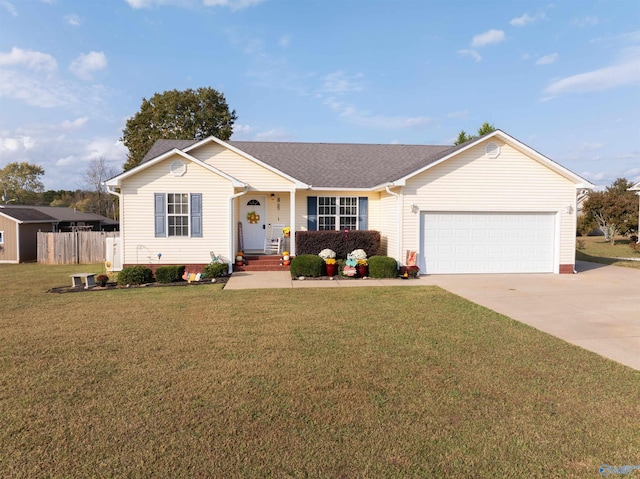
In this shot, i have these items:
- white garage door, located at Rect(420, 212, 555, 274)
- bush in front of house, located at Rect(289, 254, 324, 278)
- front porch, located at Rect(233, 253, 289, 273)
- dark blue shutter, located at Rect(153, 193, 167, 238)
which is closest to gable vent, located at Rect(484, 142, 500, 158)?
white garage door, located at Rect(420, 212, 555, 274)

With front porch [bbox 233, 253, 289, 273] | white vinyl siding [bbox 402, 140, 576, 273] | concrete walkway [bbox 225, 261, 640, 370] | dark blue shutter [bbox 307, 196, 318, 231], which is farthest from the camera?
dark blue shutter [bbox 307, 196, 318, 231]

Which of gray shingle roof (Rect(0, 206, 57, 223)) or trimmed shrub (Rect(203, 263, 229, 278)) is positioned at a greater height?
gray shingle roof (Rect(0, 206, 57, 223))

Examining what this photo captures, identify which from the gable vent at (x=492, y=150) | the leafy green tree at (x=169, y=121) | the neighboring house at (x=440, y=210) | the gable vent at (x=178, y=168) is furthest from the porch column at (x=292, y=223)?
the leafy green tree at (x=169, y=121)

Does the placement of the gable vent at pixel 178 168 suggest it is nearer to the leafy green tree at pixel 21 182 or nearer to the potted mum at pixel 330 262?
the potted mum at pixel 330 262

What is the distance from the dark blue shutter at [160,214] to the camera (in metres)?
14.1

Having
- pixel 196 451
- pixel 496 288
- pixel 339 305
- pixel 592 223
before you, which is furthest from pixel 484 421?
pixel 592 223

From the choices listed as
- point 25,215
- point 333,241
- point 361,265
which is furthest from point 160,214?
point 25,215

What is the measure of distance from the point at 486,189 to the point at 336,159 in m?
6.91

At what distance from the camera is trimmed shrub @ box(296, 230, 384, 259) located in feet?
48.6

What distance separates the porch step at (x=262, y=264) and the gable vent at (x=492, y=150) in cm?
774

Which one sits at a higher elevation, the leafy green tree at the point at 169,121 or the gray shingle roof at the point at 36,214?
the leafy green tree at the point at 169,121

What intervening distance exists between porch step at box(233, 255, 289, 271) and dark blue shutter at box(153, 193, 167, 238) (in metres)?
2.68

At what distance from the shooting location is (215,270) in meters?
13.3

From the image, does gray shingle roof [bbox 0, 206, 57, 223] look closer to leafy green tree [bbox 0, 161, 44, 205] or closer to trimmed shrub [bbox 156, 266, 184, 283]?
trimmed shrub [bbox 156, 266, 184, 283]
